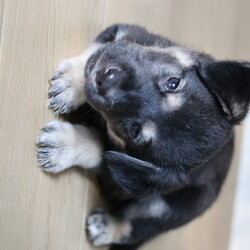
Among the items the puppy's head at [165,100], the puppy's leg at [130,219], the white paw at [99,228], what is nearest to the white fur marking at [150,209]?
the puppy's leg at [130,219]

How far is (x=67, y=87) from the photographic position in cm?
177

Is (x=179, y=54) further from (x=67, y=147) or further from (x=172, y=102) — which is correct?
(x=67, y=147)

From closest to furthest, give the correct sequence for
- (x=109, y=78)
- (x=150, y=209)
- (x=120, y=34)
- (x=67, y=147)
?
(x=109, y=78)
(x=67, y=147)
(x=120, y=34)
(x=150, y=209)

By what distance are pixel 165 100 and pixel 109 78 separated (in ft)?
0.73

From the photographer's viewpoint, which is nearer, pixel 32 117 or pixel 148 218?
pixel 32 117

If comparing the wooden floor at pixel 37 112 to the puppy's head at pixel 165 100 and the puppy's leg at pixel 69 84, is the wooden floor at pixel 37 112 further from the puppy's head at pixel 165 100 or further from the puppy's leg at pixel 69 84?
the puppy's head at pixel 165 100

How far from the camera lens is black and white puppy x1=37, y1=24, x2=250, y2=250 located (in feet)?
5.24

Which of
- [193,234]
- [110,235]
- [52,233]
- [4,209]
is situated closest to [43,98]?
[4,209]

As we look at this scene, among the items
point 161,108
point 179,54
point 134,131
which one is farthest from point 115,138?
point 179,54

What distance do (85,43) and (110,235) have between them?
35.1 inches

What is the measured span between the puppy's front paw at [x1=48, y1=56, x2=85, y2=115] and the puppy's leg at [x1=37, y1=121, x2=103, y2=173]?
0.24ft

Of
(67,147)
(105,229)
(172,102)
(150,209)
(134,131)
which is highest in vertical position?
(172,102)

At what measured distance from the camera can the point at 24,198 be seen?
5.27ft

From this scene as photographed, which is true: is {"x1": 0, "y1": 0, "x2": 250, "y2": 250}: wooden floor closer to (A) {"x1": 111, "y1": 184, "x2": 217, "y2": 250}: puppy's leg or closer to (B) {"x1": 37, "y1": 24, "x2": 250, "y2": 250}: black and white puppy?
(B) {"x1": 37, "y1": 24, "x2": 250, "y2": 250}: black and white puppy
